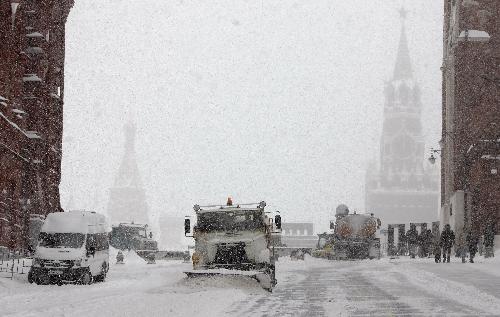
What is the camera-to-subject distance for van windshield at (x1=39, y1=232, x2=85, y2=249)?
29.5m

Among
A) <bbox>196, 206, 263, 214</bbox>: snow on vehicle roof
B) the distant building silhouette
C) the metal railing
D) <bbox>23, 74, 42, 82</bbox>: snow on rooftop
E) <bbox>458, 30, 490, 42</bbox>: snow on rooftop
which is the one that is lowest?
the metal railing

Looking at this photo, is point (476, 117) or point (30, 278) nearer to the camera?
point (30, 278)

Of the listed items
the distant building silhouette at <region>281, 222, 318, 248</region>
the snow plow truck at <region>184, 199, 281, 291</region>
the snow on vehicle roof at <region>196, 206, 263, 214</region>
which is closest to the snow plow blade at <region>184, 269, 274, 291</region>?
the snow plow truck at <region>184, 199, 281, 291</region>

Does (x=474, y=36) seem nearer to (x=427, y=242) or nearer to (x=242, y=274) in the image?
(x=427, y=242)

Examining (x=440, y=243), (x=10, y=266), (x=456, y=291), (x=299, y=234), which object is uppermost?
(x=299, y=234)

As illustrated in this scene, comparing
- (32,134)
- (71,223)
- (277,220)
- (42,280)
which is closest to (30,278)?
(42,280)

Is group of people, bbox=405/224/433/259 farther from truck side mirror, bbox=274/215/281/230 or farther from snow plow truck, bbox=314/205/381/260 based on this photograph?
truck side mirror, bbox=274/215/281/230

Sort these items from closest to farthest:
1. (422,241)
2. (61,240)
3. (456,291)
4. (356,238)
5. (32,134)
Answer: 1. (456,291)
2. (61,240)
3. (32,134)
4. (422,241)
5. (356,238)

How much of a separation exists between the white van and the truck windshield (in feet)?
14.8

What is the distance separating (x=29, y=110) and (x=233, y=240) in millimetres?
25752

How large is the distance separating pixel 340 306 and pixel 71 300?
637cm

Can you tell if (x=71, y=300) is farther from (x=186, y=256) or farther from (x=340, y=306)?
(x=186, y=256)

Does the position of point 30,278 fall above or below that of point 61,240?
below

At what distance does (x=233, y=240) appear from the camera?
Result: 86.3 ft
